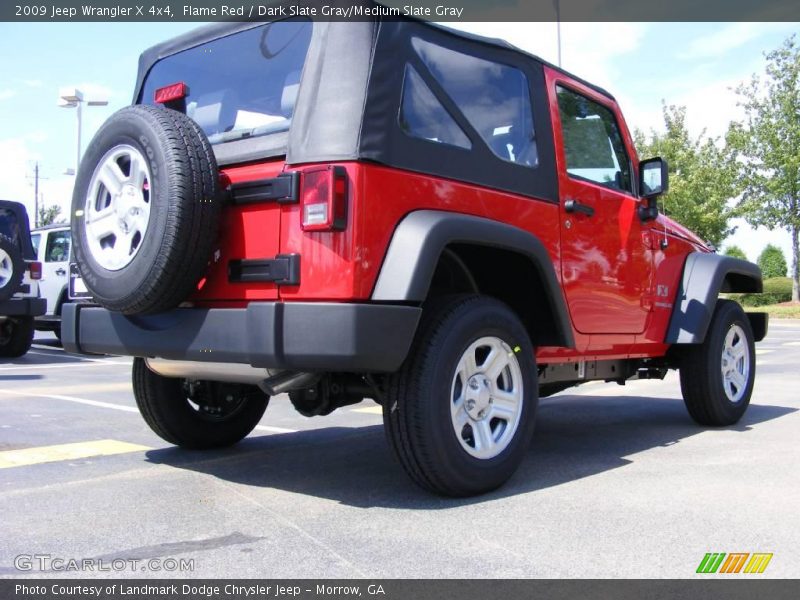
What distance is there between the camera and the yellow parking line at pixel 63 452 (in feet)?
14.5

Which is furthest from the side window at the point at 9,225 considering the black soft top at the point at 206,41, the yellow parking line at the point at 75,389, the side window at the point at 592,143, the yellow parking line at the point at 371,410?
the side window at the point at 592,143

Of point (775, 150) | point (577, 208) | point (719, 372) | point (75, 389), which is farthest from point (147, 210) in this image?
point (775, 150)

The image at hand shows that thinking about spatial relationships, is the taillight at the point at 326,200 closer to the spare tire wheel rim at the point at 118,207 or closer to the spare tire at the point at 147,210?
the spare tire at the point at 147,210

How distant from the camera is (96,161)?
3713 millimetres

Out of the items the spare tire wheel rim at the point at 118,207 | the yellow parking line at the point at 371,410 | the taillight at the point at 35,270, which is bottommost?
the yellow parking line at the point at 371,410

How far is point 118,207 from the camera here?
11.8ft

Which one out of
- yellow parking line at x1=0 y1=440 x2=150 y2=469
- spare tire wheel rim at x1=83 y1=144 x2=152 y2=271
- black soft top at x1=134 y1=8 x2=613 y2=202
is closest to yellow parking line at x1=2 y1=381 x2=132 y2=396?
yellow parking line at x1=0 y1=440 x2=150 y2=469

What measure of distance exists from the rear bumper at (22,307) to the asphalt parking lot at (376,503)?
18.9ft

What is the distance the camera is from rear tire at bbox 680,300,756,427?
5.51m

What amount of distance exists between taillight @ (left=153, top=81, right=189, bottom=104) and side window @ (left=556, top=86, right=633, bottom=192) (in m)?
2.07

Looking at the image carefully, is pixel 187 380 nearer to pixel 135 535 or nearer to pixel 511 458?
pixel 135 535

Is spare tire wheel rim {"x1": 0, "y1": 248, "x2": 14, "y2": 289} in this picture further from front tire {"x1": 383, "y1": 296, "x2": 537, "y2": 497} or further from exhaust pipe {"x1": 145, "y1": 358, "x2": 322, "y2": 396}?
front tire {"x1": 383, "y1": 296, "x2": 537, "y2": 497}

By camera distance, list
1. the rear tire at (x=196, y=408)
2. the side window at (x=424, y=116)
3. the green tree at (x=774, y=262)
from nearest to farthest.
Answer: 1. the side window at (x=424, y=116)
2. the rear tire at (x=196, y=408)
3. the green tree at (x=774, y=262)

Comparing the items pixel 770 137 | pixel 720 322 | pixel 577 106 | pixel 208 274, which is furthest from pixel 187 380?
pixel 770 137
